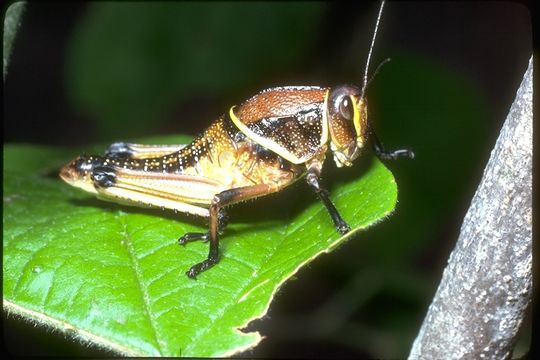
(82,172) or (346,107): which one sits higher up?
(346,107)

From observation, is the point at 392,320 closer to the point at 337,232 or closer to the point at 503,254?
the point at 337,232

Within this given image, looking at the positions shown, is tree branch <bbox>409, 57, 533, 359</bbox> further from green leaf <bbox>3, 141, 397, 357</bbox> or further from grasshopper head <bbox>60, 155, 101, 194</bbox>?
grasshopper head <bbox>60, 155, 101, 194</bbox>

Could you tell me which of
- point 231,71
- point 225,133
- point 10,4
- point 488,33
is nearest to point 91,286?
point 225,133

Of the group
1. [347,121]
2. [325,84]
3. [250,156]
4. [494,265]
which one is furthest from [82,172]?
[325,84]

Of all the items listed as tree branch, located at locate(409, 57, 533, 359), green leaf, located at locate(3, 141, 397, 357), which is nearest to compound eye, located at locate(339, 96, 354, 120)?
green leaf, located at locate(3, 141, 397, 357)

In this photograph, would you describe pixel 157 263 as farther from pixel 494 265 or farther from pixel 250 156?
pixel 494 265

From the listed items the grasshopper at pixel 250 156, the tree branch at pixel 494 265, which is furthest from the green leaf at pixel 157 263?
the tree branch at pixel 494 265

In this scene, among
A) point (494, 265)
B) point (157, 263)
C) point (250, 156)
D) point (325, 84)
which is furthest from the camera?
point (325, 84)
